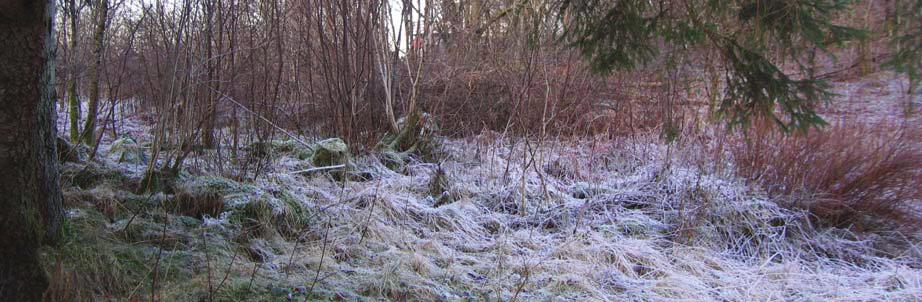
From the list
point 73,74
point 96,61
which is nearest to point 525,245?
point 96,61

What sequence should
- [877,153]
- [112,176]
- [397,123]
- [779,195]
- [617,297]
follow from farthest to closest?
[397,123], [779,195], [877,153], [112,176], [617,297]

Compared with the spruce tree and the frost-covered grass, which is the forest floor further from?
the spruce tree

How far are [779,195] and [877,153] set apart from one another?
71cm

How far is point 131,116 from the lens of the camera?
750 cm

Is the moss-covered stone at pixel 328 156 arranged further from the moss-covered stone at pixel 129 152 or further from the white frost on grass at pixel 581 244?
the moss-covered stone at pixel 129 152

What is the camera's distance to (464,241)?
12.5 ft

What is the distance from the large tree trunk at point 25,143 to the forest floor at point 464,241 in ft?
0.39

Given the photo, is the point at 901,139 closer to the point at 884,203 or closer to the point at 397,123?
the point at 884,203

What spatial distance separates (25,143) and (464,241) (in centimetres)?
252

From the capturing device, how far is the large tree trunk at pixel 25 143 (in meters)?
2.02

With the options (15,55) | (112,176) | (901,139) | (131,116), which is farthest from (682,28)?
(131,116)

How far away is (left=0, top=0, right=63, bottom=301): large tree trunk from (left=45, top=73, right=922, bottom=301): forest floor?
0.12 meters

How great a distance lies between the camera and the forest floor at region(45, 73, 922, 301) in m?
2.69

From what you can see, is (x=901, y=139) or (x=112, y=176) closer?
(x=112, y=176)
